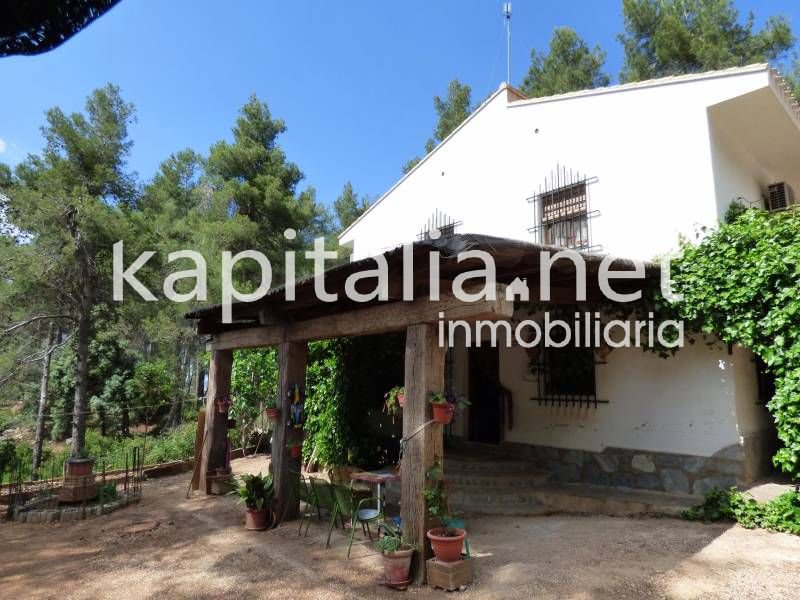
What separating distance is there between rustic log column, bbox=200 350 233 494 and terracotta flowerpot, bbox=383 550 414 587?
467 centimetres

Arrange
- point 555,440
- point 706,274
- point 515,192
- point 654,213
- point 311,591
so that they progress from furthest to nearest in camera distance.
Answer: point 515,192
point 555,440
point 654,213
point 706,274
point 311,591

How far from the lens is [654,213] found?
6.75m

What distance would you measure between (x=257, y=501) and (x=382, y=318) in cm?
291

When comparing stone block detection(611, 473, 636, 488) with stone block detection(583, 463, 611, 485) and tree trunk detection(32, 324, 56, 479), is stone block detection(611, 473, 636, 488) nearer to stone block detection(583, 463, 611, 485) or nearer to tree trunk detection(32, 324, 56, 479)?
stone block detection(583, 463, 611, 485)

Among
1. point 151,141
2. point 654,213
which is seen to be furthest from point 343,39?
point 654,213

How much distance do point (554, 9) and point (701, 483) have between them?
14691 millimetres

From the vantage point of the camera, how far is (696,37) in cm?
1333

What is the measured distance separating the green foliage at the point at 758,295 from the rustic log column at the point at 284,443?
4.74m

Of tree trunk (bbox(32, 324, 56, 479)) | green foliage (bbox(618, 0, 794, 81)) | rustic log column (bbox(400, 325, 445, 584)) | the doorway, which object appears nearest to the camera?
rustic log column (bbox(400, 325, 445, 584))

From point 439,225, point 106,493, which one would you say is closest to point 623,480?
point 439,225

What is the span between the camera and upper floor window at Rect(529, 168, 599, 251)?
7.62 meters

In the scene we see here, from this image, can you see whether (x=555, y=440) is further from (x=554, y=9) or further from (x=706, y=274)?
(x=554, y=9)

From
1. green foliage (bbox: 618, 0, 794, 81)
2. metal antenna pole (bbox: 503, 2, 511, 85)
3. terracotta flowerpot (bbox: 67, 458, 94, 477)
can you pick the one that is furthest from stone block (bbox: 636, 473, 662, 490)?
green foliage (bbox: 618, 0, 794, 81)

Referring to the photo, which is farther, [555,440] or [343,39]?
[343,39]
